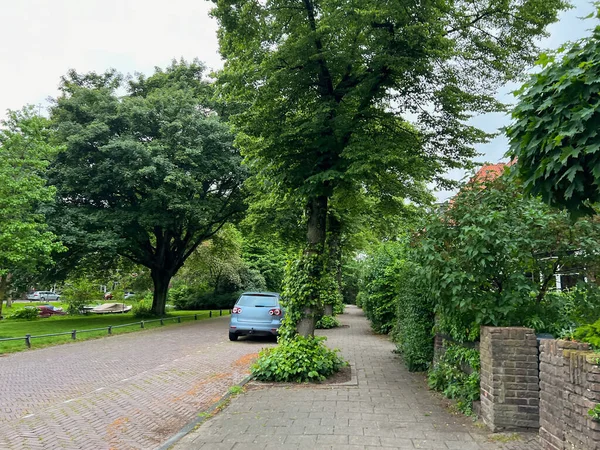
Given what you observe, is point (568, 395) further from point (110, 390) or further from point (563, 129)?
point (110, 390)

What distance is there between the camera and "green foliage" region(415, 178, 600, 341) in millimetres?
5241

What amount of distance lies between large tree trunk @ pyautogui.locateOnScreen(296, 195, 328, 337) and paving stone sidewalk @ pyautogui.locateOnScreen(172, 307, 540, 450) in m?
1.36

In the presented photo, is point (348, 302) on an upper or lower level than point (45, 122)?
lower

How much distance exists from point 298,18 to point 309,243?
4.52 meters

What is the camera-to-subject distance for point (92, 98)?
2142 cm

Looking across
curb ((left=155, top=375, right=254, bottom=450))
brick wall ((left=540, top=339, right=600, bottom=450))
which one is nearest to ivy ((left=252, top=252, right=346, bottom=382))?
curb ((left=155, top=375, right=254, bottom=450))

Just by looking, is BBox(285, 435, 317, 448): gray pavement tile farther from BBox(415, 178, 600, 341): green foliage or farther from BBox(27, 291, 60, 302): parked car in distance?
BBox(27, 291, 60, 302): parked car in distance

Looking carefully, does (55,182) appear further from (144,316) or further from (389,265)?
(389,265)

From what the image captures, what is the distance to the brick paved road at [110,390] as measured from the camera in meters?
5.28

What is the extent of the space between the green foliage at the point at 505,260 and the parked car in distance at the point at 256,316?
8168 mm

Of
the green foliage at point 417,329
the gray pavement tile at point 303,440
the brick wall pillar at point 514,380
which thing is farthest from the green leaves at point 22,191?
the brick wall pillar at point 514,380

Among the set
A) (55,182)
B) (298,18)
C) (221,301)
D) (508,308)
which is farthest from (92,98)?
(508,308)

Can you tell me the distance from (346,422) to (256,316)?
8.49 m

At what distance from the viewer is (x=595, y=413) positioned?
3340 millimetres
